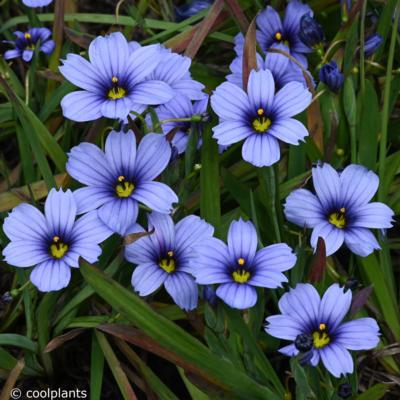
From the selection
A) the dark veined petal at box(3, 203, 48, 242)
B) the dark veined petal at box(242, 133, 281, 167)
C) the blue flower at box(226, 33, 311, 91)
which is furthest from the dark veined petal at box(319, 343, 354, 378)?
the blue flower at box(226, 33, 311, 91)

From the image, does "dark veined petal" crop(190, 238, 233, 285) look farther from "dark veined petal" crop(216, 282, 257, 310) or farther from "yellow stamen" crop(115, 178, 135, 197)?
"yellow stamen" crop(115, 178, 135, 197)

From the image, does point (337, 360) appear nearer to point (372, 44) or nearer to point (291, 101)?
point (291, 101)

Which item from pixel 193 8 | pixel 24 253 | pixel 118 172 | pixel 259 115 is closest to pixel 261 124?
pixel 259 115

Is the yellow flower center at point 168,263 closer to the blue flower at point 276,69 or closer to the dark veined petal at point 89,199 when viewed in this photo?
the dark veined petal at point 89,199

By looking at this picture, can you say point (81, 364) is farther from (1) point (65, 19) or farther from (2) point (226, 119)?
(1) point (65, 19)

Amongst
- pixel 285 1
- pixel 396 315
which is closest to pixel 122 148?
pixel 396 315

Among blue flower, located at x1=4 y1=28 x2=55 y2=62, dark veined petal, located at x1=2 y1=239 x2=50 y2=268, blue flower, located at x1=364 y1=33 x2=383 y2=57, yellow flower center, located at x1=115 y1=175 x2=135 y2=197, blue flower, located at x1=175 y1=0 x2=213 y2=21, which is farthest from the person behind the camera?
blue flower, located at x1=175 y1=0 x2=213 y2=21
